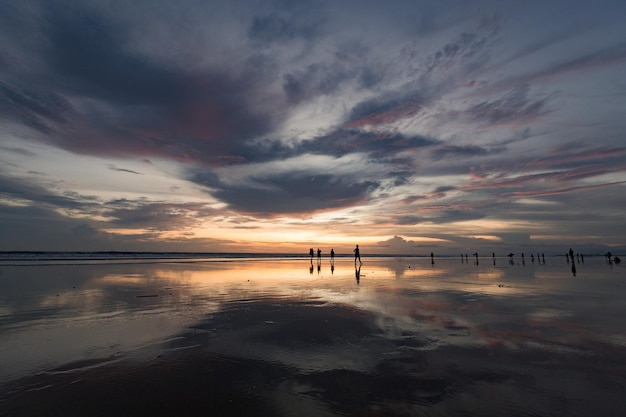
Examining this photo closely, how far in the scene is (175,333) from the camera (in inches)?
449

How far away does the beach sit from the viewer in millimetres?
6379

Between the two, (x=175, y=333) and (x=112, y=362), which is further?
(x=175, y=333)

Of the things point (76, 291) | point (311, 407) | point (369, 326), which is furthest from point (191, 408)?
point (76, 291)

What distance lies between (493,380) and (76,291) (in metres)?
24.1

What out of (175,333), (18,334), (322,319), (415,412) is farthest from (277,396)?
(18,334)

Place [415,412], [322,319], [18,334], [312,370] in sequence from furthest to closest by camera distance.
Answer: [322,319]
[18,334]
[312,370]
[415,412]

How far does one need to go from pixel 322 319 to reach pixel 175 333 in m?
5.85

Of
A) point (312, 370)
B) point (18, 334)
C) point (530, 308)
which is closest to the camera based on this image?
point (312, 370)

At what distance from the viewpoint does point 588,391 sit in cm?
697

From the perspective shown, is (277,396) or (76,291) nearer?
(277,396)

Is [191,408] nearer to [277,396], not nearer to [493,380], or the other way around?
[277,396]

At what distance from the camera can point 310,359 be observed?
353 inches

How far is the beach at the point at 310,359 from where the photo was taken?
6379mm

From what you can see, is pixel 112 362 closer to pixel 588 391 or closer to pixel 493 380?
pixel 493 380
